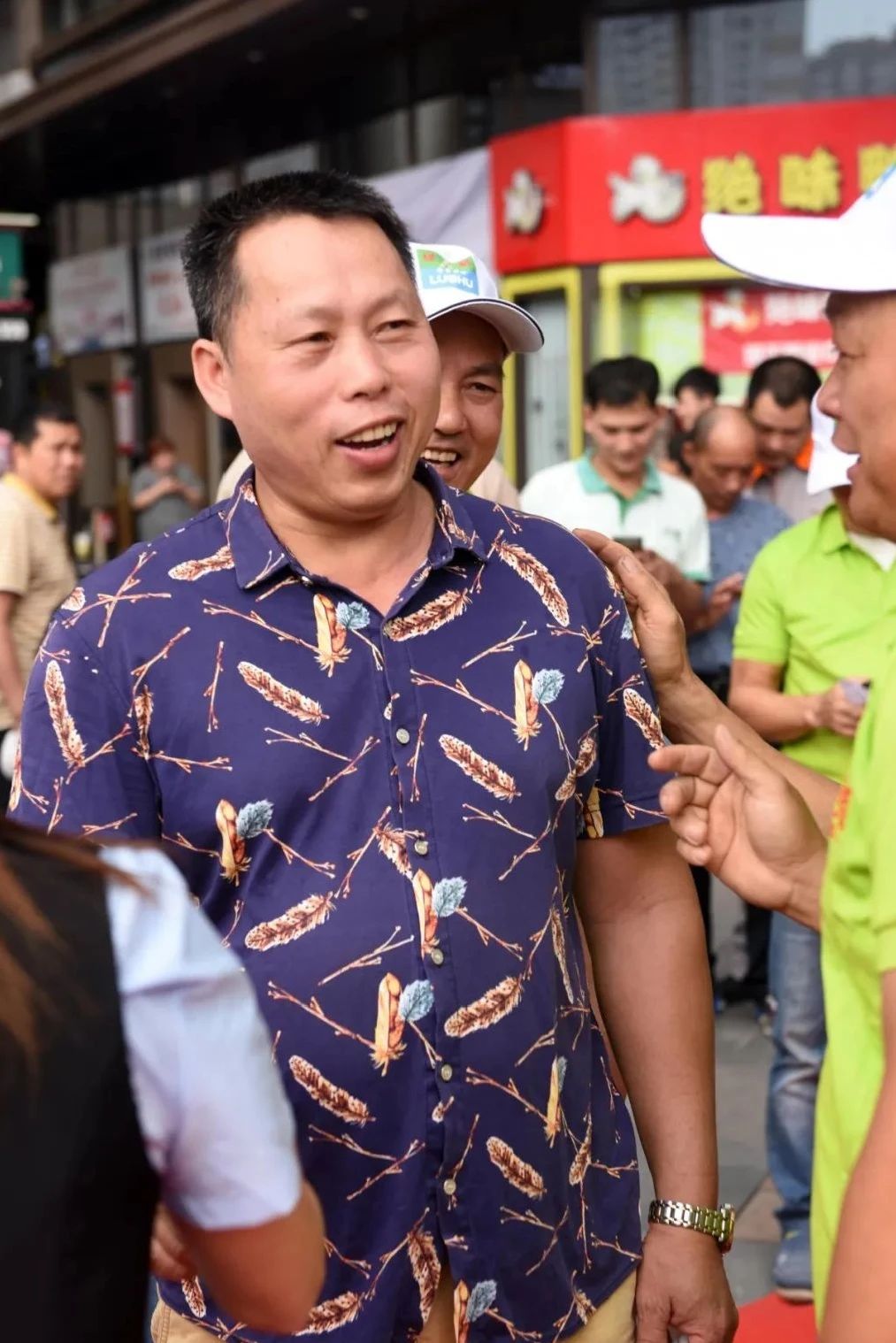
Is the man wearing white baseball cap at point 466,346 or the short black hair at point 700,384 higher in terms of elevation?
the man wearing white baseball cap at point 466,346

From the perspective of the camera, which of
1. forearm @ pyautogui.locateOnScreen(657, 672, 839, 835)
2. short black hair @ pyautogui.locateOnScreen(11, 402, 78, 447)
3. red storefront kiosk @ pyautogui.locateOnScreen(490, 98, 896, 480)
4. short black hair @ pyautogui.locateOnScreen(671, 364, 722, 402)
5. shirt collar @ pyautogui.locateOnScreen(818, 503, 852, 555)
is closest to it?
forearm @ pyautogui.locateOnScreen(657, 672, 839, 835)

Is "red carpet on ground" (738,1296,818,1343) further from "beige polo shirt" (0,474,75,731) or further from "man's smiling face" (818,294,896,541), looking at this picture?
"beige polo shirt" (0,474,75,731)

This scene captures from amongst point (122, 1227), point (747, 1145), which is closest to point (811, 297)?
point (747, 1145)

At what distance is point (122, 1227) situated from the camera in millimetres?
1280

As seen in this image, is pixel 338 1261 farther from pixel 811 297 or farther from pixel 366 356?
pixel 811 297

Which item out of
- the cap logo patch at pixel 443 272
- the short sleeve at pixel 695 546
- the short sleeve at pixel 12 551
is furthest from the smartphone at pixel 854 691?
the short sleeve at pixel 12 551

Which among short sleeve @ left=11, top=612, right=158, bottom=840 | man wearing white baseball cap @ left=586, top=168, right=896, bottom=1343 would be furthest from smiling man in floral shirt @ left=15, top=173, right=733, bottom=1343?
man wearing white baseball cap @ left=586, top=168, right=896, bottom=1343

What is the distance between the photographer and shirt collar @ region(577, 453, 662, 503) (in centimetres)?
642

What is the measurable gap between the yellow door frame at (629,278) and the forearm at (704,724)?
9864mm

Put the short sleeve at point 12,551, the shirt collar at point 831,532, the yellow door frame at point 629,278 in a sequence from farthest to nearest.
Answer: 1. the yellow door frame at point 629,278
2. the short sleeve at point 12,551
3. the shirt collar at point 831,532

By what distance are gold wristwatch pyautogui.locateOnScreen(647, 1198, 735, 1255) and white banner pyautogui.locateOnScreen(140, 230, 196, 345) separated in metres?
17.2

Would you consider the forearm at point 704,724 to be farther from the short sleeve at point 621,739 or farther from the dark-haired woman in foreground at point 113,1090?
the dark-haired woman in foreground at point 113,1090

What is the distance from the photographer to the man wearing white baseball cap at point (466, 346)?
9.32 feet

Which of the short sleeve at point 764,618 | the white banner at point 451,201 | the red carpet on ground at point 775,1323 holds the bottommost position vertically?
the red carpet on ground at point 775,1323
